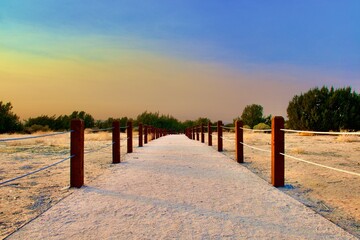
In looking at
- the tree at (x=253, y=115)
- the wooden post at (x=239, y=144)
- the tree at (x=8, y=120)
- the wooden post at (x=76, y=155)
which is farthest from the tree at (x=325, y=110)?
the tree at (x=8, y=120)

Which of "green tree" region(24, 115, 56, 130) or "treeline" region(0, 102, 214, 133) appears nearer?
"treeline" region(0, 102, 214, 133)

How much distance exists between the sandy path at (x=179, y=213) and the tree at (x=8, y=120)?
31756 mm

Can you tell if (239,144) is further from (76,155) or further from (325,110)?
(325,110)

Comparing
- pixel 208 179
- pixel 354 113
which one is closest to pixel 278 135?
pixel 208 179

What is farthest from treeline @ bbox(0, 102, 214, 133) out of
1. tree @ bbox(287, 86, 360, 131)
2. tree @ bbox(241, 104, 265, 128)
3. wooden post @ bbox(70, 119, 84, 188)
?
wooden post @ bbox(70, 119, 84, 188)

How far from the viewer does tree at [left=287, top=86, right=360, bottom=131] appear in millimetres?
25875

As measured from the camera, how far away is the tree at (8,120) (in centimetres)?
3322

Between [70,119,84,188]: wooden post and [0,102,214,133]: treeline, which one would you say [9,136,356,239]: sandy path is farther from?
[0,102,214,133]: treeline

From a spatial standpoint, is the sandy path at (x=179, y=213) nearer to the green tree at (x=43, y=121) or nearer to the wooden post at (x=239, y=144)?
the wooden post at (x=239, y=144)

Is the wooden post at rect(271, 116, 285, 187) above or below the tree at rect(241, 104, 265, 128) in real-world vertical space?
below

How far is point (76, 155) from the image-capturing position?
5.43 m

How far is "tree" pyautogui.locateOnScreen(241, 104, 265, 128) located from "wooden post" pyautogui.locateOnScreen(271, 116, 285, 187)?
34.1 m

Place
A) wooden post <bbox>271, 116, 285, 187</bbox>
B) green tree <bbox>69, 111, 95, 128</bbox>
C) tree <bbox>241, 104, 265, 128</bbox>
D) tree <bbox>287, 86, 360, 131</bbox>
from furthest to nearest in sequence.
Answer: green tree <bbox>69, 111, 95, 128</bbox> < tree <bbox>241, 104, 265, 128</bbox> < tree <bbox>287, 86, 360, 131</bbox> < wooden post <bbox>271, 116, 285, 187</bbox>

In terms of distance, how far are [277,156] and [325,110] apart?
22550 millimetres
